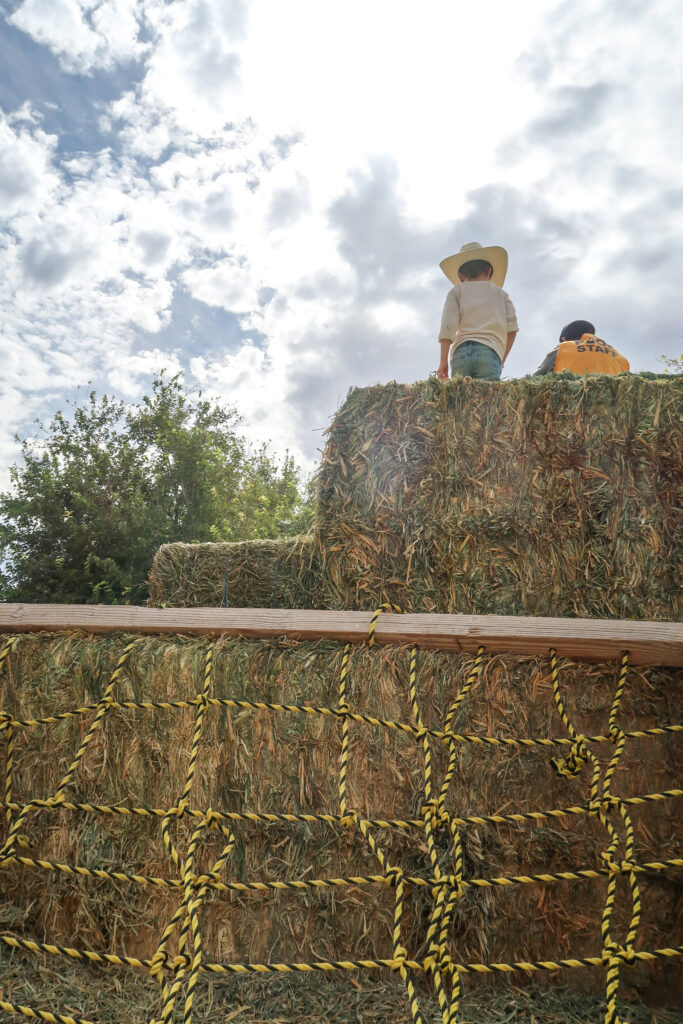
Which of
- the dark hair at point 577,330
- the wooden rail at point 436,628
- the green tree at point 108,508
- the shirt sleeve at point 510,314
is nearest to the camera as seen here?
the wooden rail at point 436,628

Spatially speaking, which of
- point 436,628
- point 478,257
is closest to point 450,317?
point 478,257

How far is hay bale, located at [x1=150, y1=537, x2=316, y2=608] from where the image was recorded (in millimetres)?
4359

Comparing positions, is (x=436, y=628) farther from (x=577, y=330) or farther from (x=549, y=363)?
(x=577, y=330)

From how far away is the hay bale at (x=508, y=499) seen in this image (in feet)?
8.98

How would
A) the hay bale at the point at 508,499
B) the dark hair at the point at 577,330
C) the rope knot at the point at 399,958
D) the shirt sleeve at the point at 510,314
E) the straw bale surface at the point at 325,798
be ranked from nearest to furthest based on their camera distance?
the rope knot at the point at 399,958 → the straw bale surface at the point at 325,798 → the hay bale at the point at 508,499 → the shirt sleeve at the point at 510,314 → the dark hair at the point at 577,330

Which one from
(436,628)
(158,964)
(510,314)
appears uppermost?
(510,314)

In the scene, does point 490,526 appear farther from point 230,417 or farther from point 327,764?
point 230,417

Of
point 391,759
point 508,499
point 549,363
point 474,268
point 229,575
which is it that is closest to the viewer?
point 391,759

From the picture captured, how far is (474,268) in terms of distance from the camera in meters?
4.42

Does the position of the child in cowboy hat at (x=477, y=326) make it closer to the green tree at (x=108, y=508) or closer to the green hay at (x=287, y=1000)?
the green hay at (x=287, y=1000)

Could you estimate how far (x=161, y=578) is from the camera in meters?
5.30

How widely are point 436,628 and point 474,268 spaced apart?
3.43 metres

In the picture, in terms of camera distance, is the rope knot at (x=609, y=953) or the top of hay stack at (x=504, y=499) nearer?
the rope knot at (x=609, y=953)

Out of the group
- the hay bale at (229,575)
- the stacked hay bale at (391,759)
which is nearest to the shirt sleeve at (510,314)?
the stacked hay bale at (391,759)
